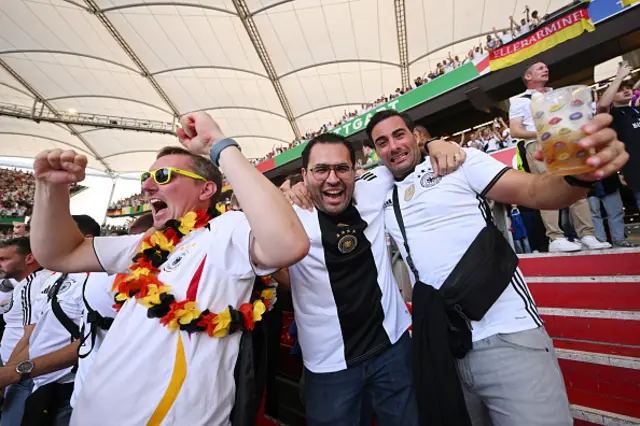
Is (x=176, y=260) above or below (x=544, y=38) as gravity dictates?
below

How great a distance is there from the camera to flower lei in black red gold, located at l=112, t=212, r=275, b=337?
3.45 feet

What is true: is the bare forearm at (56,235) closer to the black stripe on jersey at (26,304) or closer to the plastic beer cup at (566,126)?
the black stripe on jersey at (26,304)

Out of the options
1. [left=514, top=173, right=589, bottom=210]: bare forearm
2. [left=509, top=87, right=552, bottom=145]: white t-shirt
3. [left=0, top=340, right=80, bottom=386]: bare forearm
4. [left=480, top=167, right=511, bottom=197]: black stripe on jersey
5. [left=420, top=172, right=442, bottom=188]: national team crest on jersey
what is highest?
[left=509, top=87, right=552, bottom=145]: white t-shirt

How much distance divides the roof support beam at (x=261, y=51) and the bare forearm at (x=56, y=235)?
482 inches

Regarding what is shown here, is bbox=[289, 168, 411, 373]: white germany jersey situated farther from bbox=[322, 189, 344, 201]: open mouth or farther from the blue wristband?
the blue wristband

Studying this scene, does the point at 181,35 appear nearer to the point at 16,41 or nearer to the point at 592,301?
the point at 16,41

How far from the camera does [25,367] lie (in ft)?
5.85

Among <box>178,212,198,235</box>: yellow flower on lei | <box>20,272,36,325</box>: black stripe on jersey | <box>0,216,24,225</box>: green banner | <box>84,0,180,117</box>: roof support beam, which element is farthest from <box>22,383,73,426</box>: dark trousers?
<box>0,216,24,225</box>: green banner

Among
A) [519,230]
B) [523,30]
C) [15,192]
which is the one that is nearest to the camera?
[519,230]

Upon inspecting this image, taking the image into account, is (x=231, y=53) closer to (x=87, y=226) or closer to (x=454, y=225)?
(x=87, y=226)

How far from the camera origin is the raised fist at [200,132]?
3.55 feet

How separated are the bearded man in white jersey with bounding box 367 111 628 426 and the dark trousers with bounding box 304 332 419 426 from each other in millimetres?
126

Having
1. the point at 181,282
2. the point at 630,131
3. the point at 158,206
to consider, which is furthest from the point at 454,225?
the point at 630,131

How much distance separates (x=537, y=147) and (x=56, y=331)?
4.58 m
